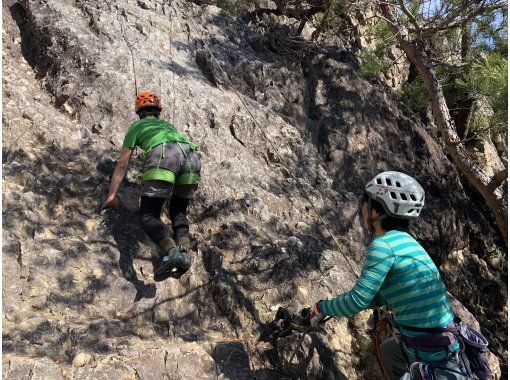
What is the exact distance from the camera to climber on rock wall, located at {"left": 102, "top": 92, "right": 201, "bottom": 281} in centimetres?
429

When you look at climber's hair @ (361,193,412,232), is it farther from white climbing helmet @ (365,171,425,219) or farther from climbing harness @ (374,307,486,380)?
climbing harness @ (374,307,486,380)

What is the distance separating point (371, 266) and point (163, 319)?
7.11ft

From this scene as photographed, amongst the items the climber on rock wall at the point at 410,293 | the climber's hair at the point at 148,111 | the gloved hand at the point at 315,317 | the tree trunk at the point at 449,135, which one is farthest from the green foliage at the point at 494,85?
the climber's hair at the point at 148,111

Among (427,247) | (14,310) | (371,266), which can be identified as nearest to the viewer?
(371,266)

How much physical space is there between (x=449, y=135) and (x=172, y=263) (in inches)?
175

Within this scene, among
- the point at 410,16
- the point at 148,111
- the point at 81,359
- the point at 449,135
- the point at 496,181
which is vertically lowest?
the point at 81,359

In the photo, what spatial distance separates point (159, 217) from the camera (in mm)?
4551

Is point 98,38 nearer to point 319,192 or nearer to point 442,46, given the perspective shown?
point 319,192

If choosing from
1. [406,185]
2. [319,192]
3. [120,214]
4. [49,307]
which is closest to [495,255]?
[319,192]

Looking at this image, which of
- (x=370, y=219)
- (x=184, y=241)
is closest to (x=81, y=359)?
(x=184, y=241)

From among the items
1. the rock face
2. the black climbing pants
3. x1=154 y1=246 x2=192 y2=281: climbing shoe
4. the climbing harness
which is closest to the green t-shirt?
the black climbing pants

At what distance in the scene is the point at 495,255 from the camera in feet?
26.0

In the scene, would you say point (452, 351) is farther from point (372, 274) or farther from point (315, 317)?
point (315, 317)

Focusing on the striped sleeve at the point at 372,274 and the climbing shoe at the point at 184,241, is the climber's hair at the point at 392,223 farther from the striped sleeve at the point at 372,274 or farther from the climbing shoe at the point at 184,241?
the climbing shoe at the point at 184,241
